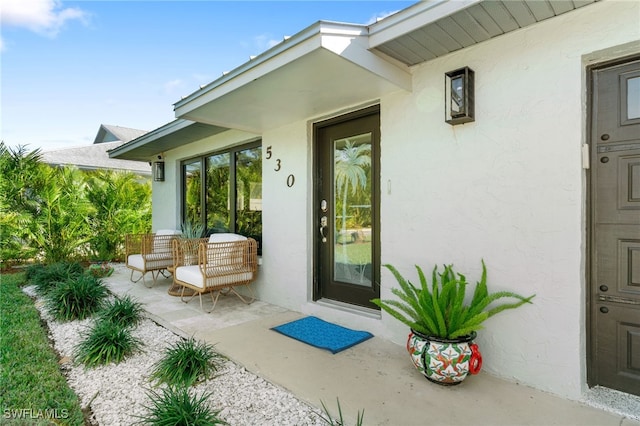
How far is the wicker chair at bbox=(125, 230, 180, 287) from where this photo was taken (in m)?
5.70

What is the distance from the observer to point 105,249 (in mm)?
8133

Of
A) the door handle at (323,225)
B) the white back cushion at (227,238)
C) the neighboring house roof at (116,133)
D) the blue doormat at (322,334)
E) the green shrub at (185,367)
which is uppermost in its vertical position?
the neighboring house roof at (116,133)

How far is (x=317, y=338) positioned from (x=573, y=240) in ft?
7.51

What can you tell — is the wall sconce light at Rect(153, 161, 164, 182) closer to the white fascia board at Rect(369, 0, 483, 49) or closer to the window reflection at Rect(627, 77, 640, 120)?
the white fascia board at Rect(369, 0, 483, 49)

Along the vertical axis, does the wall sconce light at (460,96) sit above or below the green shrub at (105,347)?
above

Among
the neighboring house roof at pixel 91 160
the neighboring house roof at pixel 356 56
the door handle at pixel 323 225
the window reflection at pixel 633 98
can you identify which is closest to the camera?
the window reflection at pixel 633 98

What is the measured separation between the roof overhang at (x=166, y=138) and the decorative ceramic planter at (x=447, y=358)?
13.9 feet

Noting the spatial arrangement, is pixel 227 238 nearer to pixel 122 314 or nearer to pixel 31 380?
pixel 122 314

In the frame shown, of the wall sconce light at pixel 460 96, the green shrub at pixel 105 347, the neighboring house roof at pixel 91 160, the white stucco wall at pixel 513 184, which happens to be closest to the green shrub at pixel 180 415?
the green shrub at pixel 105 347

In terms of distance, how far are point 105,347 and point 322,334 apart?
6.32ft

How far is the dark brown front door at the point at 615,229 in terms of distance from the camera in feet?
7.06

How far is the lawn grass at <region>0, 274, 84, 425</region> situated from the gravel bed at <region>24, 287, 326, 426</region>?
0.28 ft

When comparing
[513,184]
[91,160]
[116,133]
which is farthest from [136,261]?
[116,133]

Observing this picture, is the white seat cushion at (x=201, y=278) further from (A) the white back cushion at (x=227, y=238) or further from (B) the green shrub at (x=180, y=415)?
(B) the green shrub at (x=180, y=415)
